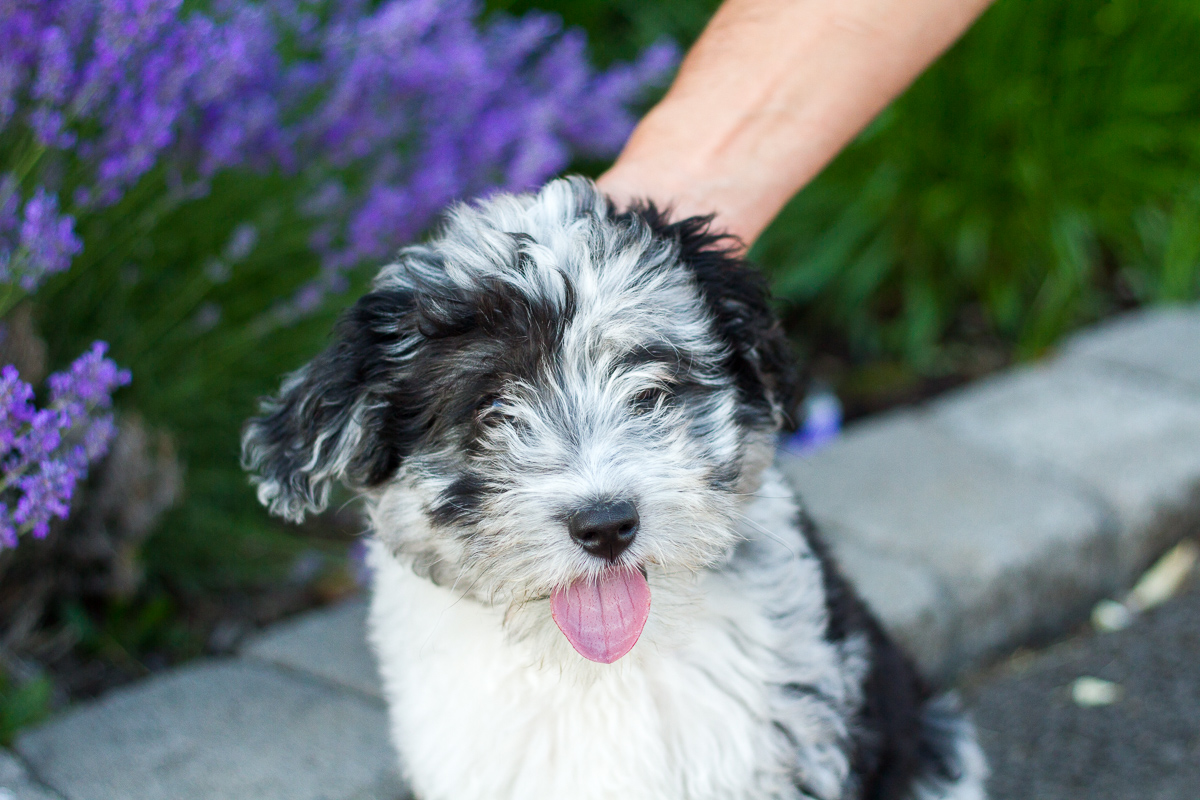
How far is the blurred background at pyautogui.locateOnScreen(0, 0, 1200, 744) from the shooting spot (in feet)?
10.1

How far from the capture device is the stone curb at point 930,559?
3.00 m

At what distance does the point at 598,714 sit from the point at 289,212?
255cm

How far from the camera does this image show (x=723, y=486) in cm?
227

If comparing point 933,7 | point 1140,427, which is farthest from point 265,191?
point 1140,427

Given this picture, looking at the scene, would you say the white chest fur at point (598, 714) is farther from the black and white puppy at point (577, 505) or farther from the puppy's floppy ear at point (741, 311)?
the puppy's floppy ear at point (741, 311)

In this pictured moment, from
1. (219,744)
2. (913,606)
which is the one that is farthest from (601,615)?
(913,606)

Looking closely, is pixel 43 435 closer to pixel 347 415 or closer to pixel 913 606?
pixel 347 415

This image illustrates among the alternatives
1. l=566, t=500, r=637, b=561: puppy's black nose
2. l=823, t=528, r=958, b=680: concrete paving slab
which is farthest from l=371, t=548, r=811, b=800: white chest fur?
l=823, t=528, r=958, b=680: concrete paving slab

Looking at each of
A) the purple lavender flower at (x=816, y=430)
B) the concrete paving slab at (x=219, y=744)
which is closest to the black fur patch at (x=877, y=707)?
the concrete paving slab at (x=219, y=744)

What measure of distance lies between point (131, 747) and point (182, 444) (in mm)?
1352

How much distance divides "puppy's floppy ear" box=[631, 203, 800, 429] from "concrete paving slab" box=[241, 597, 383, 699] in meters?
1.69

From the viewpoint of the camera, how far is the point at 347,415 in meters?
2.31

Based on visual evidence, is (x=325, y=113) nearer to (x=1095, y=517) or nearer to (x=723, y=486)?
(x=723, y=486)

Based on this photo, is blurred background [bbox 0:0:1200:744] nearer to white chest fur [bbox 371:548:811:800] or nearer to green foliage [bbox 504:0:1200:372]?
green foliage [bbox 504:0:1200:372]
